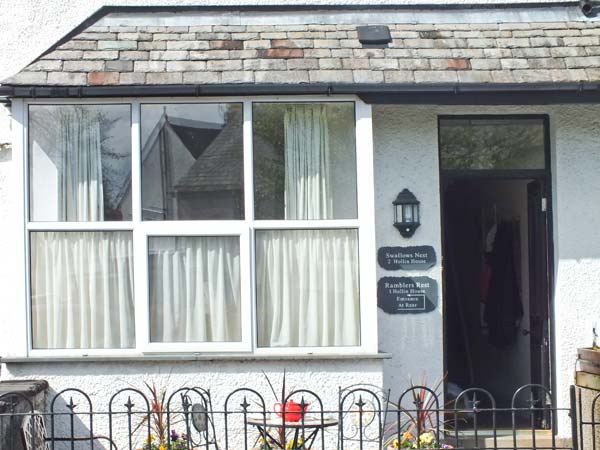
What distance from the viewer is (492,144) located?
8203 mm

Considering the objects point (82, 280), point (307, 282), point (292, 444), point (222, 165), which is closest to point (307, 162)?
point (222, 165)

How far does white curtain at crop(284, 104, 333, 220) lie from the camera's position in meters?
7.66

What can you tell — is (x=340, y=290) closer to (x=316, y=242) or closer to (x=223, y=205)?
(x=316, y=242)

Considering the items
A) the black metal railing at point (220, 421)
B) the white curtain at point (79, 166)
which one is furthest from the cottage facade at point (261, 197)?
the black metal railing at point (220, 421)

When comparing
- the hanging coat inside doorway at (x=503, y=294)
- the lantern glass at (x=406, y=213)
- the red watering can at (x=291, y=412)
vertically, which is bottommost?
the red watering can at (x=291, y=412)

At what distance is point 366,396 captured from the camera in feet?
24.4

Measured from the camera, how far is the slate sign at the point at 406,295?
781cm

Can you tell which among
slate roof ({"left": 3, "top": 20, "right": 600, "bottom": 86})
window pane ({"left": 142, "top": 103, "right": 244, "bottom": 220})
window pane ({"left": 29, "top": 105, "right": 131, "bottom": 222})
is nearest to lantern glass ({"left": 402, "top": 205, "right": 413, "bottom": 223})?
slate roof ({"left": 3, "top": 20, "right": 600, "bottom": 86})

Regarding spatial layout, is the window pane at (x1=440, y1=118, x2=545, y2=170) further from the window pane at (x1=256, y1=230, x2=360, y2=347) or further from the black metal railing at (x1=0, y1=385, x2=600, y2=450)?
the black metal railing at (x1=0, y1=385, x2=600, y2=450)

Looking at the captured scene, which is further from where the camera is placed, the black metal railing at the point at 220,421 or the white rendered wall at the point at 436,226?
the white rendered wall at the point at 436,226

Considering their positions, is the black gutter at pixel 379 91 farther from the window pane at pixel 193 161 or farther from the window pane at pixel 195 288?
the window pane at pixel 195 288

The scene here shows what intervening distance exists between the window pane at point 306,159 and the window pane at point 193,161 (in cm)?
19

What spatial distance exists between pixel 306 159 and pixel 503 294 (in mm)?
2962

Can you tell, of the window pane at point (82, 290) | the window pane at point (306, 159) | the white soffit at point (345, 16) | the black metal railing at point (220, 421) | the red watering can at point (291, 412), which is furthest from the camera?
the white soffit at point (345, 16)
